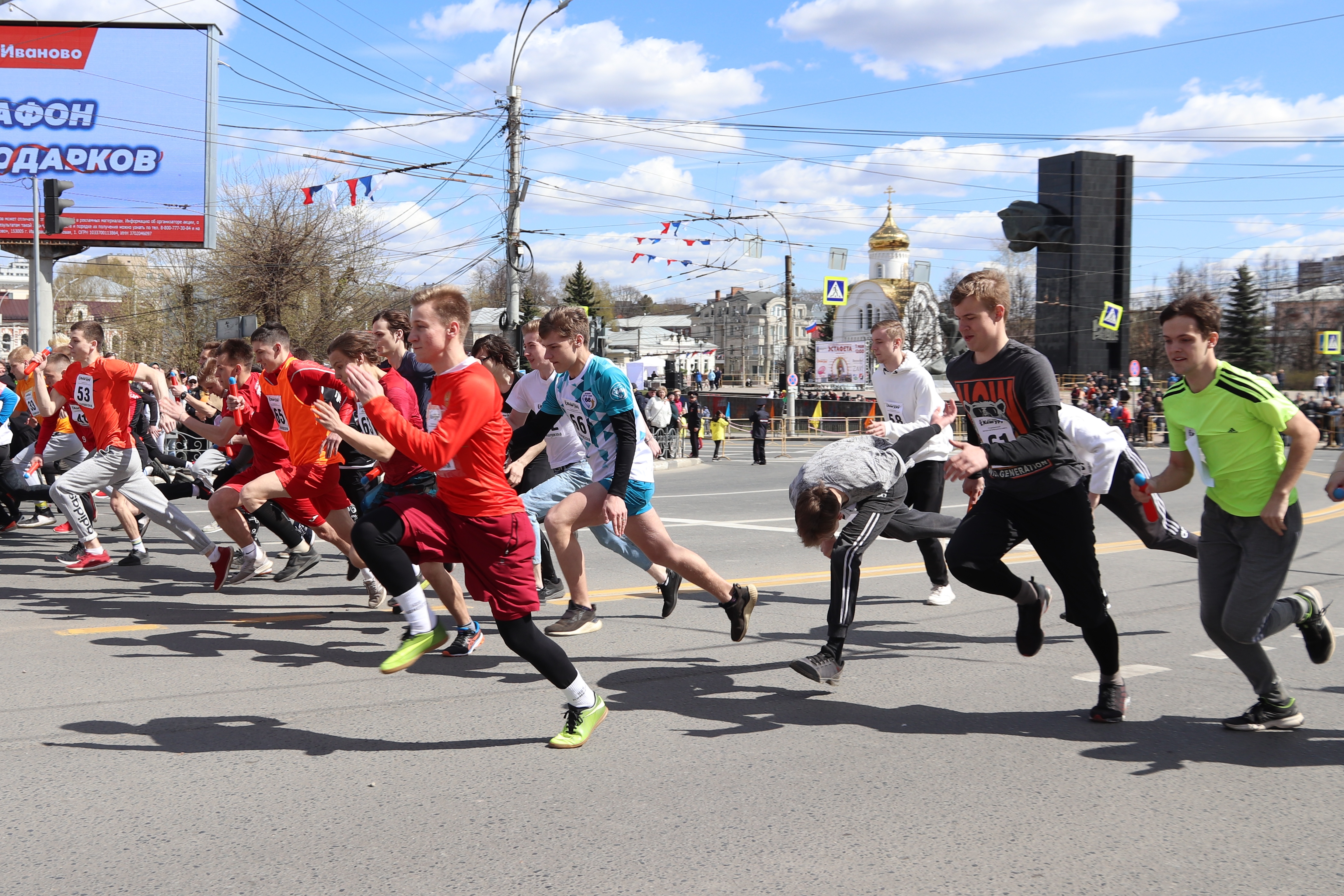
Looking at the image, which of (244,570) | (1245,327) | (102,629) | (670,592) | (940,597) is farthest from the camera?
(1245,327)

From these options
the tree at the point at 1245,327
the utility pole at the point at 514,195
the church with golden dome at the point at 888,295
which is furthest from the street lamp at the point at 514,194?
the church with golden dome at the point at 888,295

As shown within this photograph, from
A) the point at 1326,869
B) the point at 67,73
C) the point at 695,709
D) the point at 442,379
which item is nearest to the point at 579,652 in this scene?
the point at 695,709

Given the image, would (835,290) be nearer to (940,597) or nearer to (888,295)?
(940,597)

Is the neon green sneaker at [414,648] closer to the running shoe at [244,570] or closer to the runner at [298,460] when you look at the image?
the runner at [298,460]

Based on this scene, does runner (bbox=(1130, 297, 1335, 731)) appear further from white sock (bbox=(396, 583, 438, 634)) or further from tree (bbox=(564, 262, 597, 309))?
tree (bbox=(564, 262, 597, 309))

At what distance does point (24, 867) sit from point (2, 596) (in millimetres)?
5369

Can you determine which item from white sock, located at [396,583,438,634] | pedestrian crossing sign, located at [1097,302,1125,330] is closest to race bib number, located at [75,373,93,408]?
white sock, located at [396,583,438,634]

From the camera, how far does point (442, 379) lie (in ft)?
14.8

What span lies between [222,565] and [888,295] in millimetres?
100608

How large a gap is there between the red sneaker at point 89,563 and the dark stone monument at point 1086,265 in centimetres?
3594

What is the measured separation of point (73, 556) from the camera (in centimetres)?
941

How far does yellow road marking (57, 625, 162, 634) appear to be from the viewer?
6.59 m

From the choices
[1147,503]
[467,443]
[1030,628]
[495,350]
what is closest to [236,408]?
[495,350]

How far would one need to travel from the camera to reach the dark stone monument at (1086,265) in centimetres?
4356
